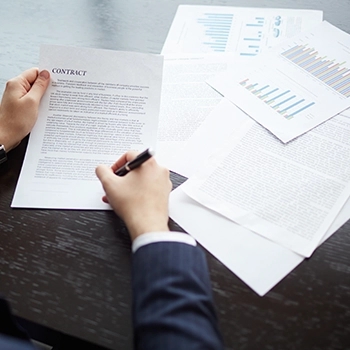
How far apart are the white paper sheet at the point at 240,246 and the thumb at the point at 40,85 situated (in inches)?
13.1

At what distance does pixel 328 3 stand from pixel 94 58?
26.3 inches

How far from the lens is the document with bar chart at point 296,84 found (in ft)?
2.56

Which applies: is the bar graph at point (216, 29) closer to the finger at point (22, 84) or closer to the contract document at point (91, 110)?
the contract document at point (91, 110)

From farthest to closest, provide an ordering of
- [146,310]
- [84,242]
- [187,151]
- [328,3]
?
[328,3]
[187,151]
[84,242]
[146,310]

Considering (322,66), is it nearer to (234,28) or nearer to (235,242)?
(234,28)

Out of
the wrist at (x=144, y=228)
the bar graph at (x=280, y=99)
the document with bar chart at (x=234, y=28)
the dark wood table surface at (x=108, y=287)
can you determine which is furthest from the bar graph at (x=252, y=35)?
the wrist at (x=144, y=228)

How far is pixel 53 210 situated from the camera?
26.4 inches

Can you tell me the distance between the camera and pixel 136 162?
0.64 m

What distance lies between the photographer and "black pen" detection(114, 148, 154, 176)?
62cm

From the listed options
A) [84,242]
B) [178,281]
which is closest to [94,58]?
[84,242]

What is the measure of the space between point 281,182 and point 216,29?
1.71 feet

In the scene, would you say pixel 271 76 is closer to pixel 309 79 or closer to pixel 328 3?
pixel 309 79

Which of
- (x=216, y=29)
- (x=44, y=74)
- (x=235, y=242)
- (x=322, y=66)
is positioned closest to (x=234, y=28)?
(x=216, y=29)

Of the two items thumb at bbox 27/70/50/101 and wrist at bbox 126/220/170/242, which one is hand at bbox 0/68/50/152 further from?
wrist at bbox 126/220/170/242
